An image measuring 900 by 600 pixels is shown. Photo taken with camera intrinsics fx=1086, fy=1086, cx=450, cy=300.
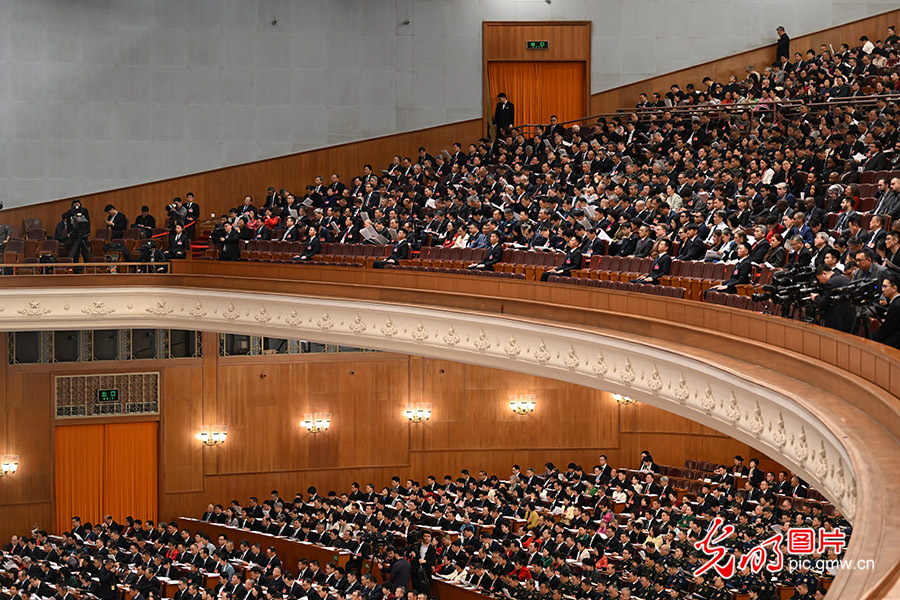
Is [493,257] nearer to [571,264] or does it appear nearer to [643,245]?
[571,264]

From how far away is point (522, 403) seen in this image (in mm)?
14148

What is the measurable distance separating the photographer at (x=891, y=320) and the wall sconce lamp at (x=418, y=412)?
9.44 metres

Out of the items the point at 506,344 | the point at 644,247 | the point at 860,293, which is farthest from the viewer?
the point at 506,344

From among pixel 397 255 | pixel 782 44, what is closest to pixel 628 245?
pixel 397 255

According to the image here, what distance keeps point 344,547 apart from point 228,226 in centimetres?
374

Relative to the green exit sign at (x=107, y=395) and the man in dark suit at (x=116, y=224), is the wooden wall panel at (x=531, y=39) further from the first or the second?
the green exit sign at (x=107, y=395)

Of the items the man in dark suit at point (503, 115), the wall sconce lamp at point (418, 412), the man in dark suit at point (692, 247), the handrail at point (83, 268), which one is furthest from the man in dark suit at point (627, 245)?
the man in dark suit at point (503, 115)

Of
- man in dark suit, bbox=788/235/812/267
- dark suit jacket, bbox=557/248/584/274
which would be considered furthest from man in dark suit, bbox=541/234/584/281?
man in dark suit, bbox=788/235/812/267

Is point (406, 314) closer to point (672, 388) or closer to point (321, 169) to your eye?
point (672, 388)

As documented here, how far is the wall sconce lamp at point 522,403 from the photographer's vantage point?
14.1 meters

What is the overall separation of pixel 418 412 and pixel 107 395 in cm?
391

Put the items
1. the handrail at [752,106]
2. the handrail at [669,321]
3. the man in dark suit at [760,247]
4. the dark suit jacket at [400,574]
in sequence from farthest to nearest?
the handrail at [752,106]
the dark suit jacket at [400,574]
the man in dark suit at [760,247]
the handrail at [669,321]

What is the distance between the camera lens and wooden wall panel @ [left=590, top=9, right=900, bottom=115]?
15.8 metres

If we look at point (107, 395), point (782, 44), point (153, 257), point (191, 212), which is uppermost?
point (782, 44)
